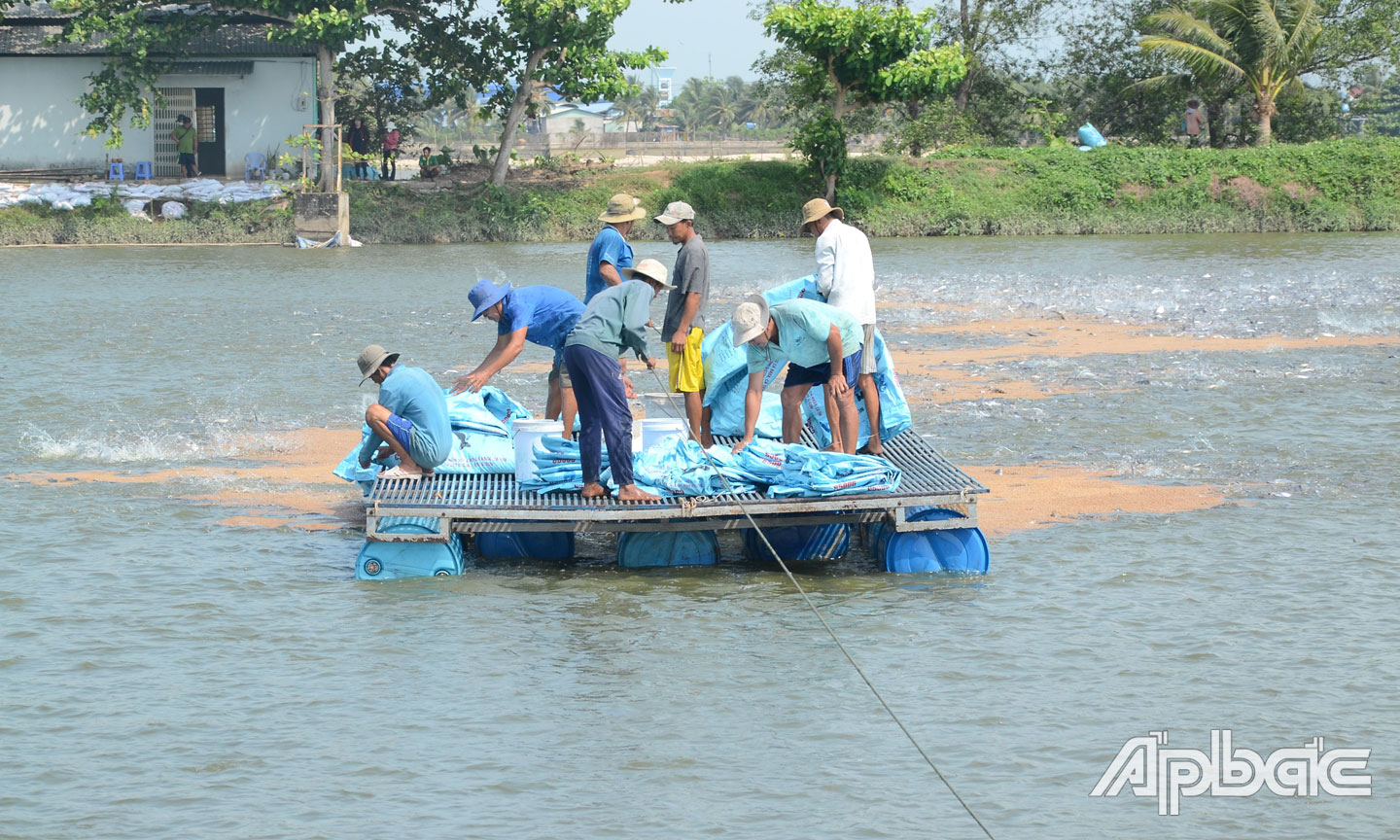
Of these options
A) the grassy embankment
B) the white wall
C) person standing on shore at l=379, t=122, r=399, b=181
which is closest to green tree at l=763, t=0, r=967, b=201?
the grassy embankment

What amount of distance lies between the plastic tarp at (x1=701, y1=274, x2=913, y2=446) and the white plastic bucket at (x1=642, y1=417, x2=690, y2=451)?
23.9 inches

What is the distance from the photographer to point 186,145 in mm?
35156

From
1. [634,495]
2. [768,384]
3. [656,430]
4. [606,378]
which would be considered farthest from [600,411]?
[768,384]

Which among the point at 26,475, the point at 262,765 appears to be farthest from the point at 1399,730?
the point at 26,475

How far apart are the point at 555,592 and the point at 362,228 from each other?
2700 centimetres

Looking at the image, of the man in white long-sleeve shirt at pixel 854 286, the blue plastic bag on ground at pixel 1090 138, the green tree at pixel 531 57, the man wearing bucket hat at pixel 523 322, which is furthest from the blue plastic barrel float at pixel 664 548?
the blue plastic bag on ground at pixel 1090 138

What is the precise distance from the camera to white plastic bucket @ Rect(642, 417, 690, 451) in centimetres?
926

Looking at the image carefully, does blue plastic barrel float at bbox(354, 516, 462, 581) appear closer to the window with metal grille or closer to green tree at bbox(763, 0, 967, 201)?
green tree at bbox(763, 0, 967, 201)

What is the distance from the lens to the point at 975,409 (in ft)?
43.8

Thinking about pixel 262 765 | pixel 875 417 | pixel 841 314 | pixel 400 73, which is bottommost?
pixel 262 765

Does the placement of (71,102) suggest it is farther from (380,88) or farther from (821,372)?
(821,372)

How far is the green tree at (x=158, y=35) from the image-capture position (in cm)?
3225

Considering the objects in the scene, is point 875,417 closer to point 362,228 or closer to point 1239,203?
point 362,228

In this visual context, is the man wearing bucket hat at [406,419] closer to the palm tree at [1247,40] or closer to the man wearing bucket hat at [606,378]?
the man wearing bucket hat at [606,378]
